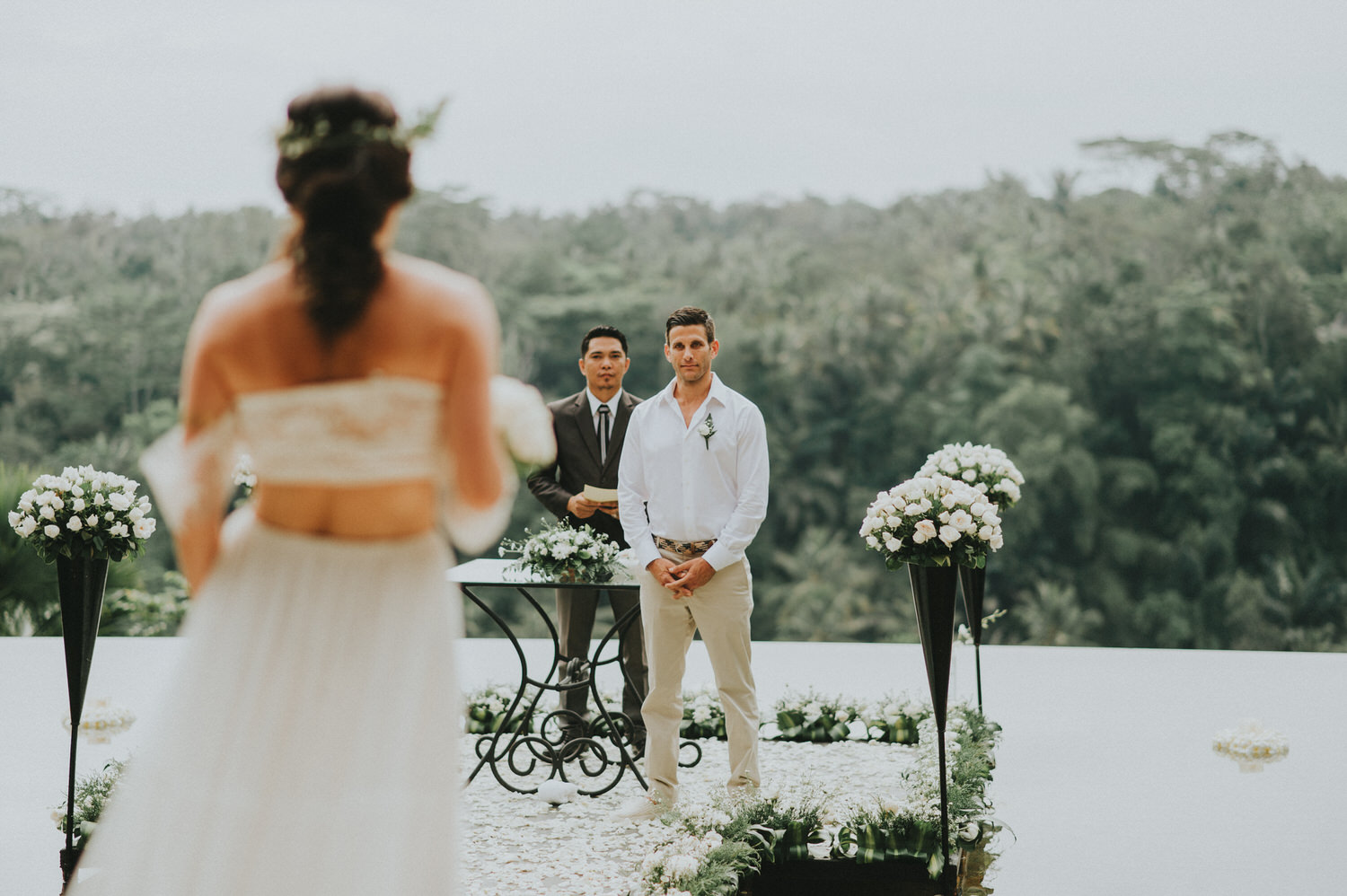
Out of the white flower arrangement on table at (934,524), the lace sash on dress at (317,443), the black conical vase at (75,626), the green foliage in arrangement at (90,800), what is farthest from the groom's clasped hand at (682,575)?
the lace sash on dress at (317,443)

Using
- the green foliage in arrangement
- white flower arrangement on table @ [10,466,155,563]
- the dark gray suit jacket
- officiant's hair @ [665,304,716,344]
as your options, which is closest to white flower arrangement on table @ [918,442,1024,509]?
the dark gray suit jacket

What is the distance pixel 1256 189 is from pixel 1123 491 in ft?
14.6

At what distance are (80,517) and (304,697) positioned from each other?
84.1 inches

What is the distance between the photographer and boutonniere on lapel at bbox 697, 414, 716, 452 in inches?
148

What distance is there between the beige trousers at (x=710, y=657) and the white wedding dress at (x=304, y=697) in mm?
2033

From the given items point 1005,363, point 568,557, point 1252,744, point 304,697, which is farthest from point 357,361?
point 1005,363

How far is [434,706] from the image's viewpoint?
1.72 m

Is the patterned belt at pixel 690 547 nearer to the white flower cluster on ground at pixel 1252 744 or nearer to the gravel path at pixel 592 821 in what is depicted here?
the gravel path at pixel 592 821

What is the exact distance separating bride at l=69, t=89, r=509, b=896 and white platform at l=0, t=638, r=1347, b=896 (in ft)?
0.52

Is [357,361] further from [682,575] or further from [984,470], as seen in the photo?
[984,470]

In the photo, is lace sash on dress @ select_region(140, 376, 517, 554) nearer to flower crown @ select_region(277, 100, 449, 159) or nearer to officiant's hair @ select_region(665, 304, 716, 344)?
flower crown @ select_region(277, 100, 449, 159)

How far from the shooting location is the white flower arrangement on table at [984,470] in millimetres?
4777

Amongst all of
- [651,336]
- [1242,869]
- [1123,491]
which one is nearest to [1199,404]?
[1123,491]

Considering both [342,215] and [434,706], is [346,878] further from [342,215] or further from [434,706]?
[342,215]
